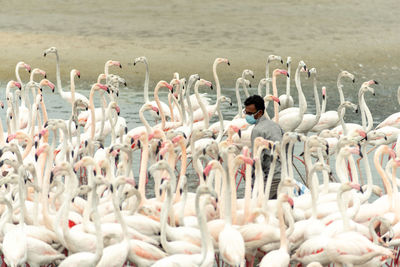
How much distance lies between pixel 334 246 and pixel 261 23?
71.2 feet

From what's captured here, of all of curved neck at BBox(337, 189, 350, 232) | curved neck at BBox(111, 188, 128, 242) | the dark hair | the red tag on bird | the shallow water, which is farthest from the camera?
the shallow water

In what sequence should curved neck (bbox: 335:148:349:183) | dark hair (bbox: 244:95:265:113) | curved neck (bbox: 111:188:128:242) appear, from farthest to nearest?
dark hair (bbox: 244:95:265:113)
curved neck (bbox: 335:148:349:183)
curved neck (bbox: 111:188:128:242)

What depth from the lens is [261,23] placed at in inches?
1155

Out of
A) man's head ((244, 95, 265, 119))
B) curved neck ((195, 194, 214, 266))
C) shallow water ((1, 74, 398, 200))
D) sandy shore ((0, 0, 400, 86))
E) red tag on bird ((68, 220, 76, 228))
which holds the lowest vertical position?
shallow water ((1, 74, 398, 200))

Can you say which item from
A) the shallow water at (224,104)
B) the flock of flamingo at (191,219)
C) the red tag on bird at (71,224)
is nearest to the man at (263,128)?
the flock of flamingo at (191,219)

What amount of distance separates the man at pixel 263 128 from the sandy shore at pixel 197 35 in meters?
11.7

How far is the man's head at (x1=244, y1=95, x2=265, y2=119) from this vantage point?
10.0 m

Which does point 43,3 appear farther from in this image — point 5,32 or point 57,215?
point 57,215

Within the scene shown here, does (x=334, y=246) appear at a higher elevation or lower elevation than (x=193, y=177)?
higher

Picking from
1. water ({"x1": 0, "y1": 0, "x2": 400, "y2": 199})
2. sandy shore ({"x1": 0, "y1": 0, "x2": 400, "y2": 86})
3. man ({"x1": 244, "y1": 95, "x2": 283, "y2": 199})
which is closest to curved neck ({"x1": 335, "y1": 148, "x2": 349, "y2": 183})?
man ({"x1": 244, "y1": 95, "x2": 283, "y2": 199})

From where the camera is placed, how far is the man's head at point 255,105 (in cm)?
1002

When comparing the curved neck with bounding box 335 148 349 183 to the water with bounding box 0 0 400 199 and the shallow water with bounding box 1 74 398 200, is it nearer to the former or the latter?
the shallow water with bounding box 1 74 398 200

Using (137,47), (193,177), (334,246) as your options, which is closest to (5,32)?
(137,47)

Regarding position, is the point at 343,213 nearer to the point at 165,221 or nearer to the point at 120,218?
the point at 165,221
